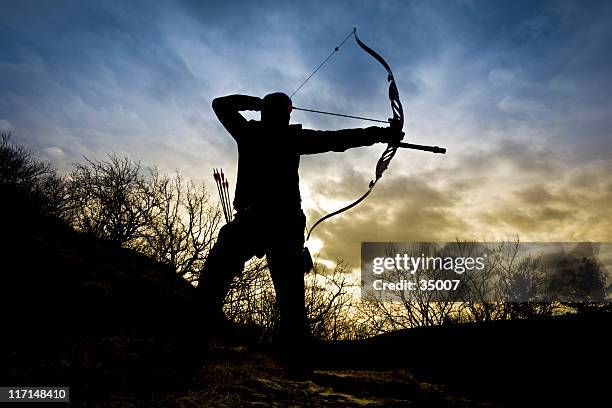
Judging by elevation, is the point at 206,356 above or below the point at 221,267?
below

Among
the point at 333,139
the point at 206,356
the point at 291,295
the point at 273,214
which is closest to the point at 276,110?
the point at 333,139

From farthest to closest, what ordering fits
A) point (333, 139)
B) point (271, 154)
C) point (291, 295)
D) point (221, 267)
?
1. point (333, 139)
2. point (271, 154)
3. point (291, 295)
4. point (221, 267)

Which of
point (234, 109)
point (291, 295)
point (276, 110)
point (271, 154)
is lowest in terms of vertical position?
point (291, 295)

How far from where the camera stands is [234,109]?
3.04m

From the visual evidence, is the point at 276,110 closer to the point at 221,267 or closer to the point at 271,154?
the point at 271,154

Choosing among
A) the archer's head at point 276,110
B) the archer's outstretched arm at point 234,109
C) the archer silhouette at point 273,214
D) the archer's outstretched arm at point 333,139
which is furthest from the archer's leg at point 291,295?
the archer's outstretched arm at point 234,109

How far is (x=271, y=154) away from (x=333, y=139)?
1.82ft

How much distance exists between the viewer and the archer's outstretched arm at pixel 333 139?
113 inches

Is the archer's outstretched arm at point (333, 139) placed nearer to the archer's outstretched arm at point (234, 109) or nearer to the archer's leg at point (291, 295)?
the archer's outstretched arm at point (234, 109)

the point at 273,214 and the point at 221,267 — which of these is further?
the point at 273,214

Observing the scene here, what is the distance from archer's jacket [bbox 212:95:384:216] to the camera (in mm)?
2730

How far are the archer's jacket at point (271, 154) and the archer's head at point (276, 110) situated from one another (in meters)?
0.05

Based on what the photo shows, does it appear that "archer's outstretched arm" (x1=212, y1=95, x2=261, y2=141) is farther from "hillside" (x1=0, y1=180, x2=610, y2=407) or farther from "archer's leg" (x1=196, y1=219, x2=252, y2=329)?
"hillside" (x1=0, y1=180, x2=610, y2=407)

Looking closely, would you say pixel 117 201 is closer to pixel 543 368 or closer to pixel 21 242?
pixel 21 242
